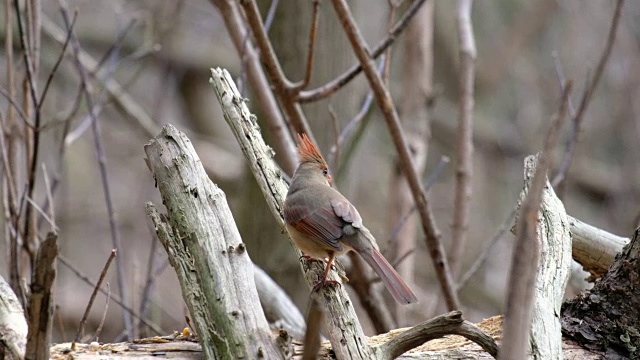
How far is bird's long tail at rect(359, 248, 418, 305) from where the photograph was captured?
8.27 feet

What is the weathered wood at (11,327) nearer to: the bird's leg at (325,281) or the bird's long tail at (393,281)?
the bird's leg at (325,281)

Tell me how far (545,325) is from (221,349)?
95cm

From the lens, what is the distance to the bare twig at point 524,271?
1208mm

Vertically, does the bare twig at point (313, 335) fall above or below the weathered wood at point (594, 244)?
below

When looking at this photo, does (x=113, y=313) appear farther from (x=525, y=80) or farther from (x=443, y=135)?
(x=525, y=80)

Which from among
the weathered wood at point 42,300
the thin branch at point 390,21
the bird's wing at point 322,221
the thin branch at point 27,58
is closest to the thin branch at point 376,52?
the thin branch at point 390,21

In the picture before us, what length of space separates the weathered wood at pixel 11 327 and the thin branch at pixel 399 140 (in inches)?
76.6

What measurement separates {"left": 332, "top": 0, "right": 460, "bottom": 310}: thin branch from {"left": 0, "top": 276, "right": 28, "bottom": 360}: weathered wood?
6.39 ft

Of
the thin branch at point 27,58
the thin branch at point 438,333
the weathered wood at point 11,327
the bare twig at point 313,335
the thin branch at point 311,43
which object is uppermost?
the thin branch at point 311,43

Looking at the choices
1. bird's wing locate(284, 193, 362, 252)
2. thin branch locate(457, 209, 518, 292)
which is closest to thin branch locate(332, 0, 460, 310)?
thin branch locate(457, 209, 518, 292)

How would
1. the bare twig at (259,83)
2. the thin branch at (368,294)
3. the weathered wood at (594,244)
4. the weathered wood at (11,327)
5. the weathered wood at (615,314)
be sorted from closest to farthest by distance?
the weathered wood at (11,327) → the weathered wood at (615,314) → the weathered wood at (594,244) → the bare twig at (259,83) → the thin branch at (368,294)

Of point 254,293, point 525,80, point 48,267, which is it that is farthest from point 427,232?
point 525,80

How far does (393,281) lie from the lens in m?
2.58

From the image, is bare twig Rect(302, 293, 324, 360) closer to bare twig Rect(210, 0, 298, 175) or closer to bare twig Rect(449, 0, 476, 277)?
bare twig Rect(210, 0, 298, 175)
